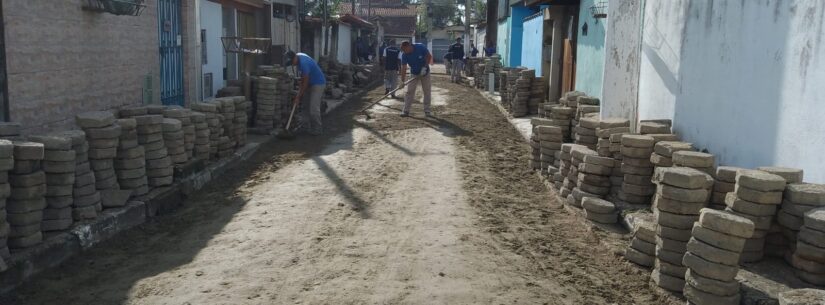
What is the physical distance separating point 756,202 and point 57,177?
488 cm

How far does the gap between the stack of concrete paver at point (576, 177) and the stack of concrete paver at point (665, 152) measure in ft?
2.90

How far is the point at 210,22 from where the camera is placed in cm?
1336

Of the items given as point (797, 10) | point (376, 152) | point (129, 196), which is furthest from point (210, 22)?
point (797, 10)

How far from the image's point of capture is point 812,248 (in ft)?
13.5

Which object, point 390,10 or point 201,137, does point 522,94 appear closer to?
point 201,137

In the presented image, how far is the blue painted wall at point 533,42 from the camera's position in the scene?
17.4 metres

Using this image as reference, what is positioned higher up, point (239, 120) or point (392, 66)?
point (392, 66)

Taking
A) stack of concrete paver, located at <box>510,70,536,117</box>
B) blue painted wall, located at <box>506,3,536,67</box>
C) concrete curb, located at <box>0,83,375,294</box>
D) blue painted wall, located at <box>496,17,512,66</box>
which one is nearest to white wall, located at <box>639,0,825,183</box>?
concrete curb, located at <box>0,83,375,294</box>

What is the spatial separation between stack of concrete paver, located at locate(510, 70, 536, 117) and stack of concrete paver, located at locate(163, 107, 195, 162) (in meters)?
8.06

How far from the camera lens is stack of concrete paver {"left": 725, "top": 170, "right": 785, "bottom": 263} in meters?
4.43

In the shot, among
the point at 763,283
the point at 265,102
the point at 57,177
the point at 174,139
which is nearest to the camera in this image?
the point at 763,283

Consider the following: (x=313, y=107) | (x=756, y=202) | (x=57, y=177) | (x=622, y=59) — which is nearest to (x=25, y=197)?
(x=57, y=177)

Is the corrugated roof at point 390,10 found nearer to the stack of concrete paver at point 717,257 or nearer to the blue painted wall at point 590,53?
the blue painted wall at point 590,53

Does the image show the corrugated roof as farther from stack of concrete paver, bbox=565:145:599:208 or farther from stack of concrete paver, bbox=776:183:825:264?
stack of concrete paver, bbox=776:183:825:264
